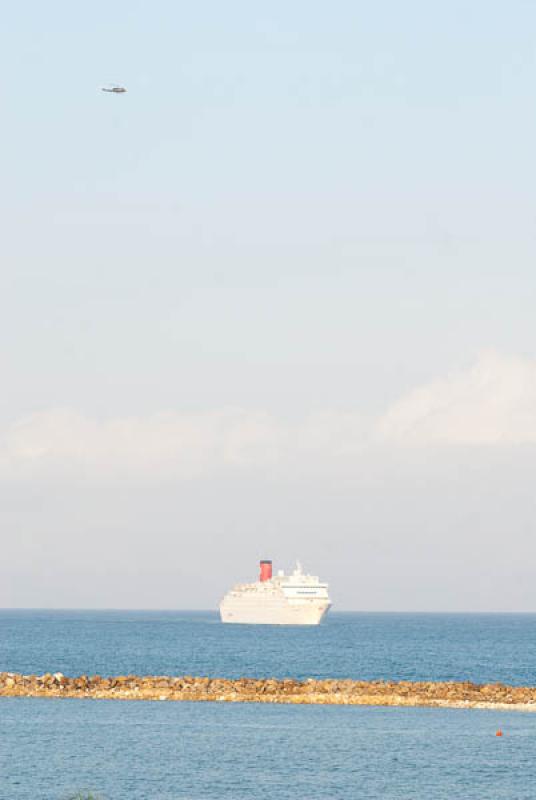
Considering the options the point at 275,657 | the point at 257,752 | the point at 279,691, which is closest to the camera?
the point at 257,752

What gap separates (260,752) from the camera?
56.2 metres

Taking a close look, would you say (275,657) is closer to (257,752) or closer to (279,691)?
(279,691)

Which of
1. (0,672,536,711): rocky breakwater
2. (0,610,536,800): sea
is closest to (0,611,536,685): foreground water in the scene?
(0,672,536,711): rocky breakwater

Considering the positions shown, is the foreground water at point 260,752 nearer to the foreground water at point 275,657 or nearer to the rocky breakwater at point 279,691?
the rocky breakwater at point 279,691

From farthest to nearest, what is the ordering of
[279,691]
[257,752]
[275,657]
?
1. [275,657]
2. [279,691]
3. [257,752]

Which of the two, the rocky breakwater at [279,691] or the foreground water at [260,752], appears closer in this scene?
the foreground water at [260,752]

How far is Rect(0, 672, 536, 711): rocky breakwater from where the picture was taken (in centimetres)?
7456

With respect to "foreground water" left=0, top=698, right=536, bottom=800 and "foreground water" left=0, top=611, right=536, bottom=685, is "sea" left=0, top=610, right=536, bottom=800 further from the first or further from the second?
"foreground water" left=0, top=611, right=536, bottom=685

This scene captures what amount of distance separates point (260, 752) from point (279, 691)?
69.4 feet

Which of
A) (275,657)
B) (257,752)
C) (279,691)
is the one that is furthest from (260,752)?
(275,657)

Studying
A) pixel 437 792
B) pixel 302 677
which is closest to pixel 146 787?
pixel 437 792

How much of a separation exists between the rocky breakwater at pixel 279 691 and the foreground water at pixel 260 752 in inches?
99.4

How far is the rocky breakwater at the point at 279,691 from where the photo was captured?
245 feet

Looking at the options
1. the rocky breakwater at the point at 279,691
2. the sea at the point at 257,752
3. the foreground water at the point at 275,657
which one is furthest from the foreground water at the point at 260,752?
the foreground water at the point at 275,657
